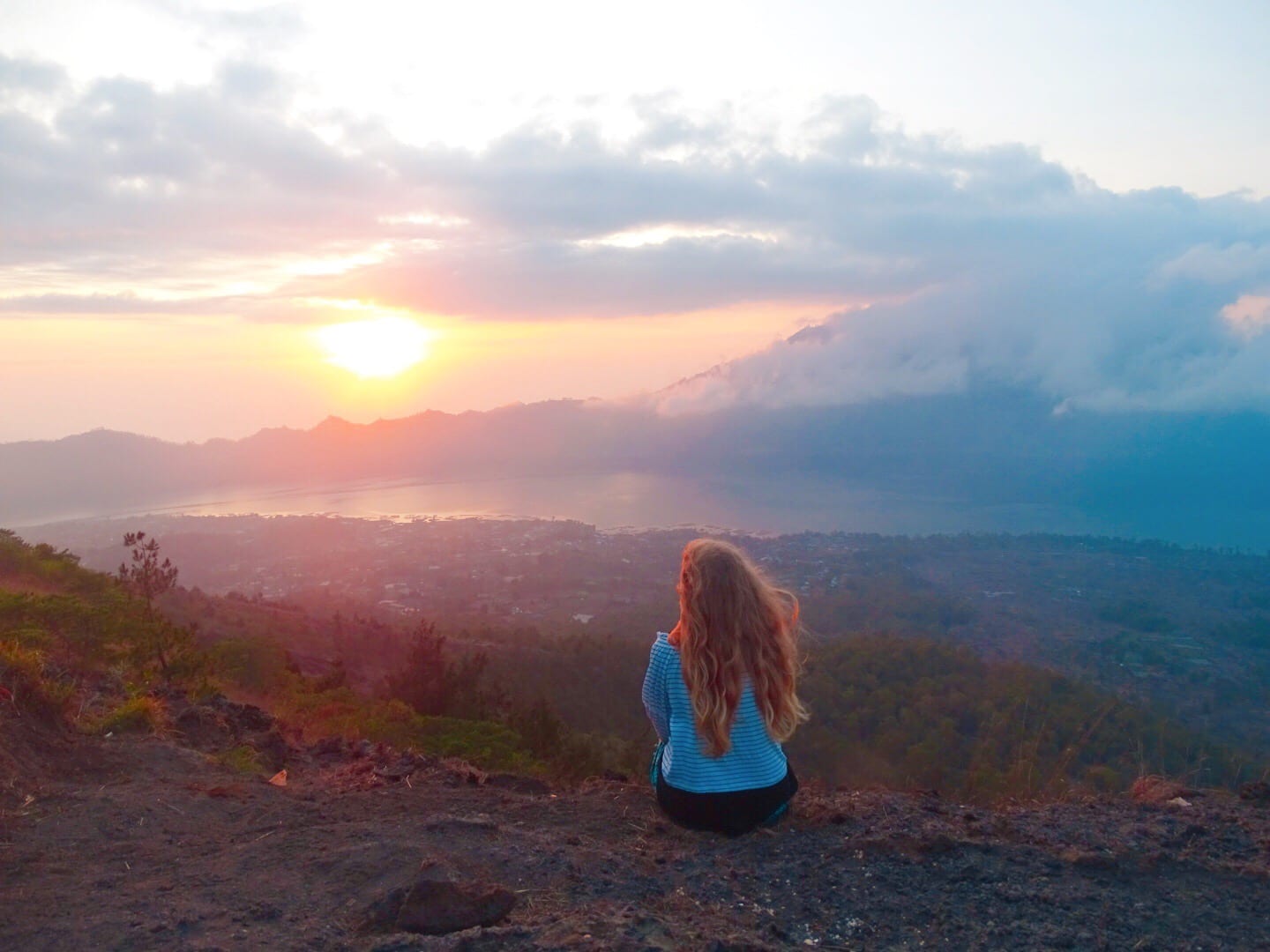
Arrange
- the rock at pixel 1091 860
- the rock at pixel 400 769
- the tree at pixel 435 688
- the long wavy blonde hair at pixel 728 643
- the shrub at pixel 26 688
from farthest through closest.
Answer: the tree at pixel 435 688 → the rock at pixel 400 769 → the shrub at pixel 26 688 → the long wavy blonde hair at pixel 728 643 → the rock at pixel 1091 860

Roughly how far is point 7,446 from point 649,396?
5298 centimetres

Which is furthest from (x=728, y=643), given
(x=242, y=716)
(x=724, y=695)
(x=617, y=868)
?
(x=242, y=716)

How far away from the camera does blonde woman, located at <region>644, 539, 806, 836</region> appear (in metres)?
4.10

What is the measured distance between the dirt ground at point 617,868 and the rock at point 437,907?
0.26ft

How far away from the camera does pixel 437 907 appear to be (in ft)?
10.2

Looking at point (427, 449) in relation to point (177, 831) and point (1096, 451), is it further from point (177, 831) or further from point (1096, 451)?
point (177, 831)

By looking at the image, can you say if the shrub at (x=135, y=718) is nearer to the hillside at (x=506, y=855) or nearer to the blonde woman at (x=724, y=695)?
the hillside at (x=506, y=855)

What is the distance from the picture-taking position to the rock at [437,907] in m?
3.07

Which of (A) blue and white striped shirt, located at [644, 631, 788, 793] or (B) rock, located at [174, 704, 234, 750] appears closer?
(A) blue and white striped shirt, located at [644, 631, 788, 793]

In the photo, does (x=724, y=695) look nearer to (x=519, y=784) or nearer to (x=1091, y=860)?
(x=1091, y=860)

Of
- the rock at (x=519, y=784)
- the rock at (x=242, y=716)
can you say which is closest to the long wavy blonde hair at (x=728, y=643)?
the rock at (x=519, y=784)

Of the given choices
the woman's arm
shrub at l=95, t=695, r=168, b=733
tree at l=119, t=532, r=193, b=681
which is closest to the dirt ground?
the woman's arm

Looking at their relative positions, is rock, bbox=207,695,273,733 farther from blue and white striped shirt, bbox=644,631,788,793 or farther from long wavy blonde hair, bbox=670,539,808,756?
long wavy blonde hair, bbox=670,539,808,756

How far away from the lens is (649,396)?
86938 mm
